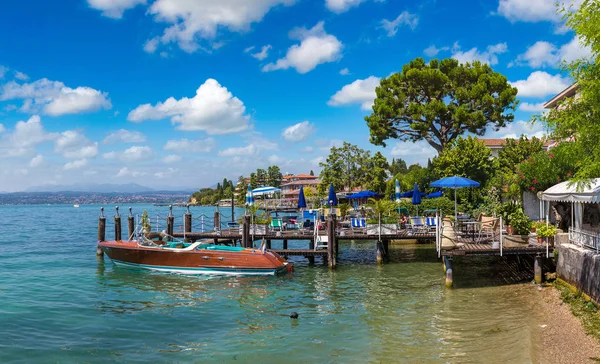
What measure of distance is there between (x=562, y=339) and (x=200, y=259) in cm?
1532

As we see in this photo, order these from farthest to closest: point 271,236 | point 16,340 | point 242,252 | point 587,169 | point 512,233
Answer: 1. point 271,236
2. point 242,252
3. point 512,233
4. point 16,340
5. point 587,169

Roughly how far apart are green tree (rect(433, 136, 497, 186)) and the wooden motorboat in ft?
55.8

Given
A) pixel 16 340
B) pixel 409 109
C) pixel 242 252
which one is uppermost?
pixel 409 109

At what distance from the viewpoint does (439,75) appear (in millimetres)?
40281

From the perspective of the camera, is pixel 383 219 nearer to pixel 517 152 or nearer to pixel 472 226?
pixel 472 226

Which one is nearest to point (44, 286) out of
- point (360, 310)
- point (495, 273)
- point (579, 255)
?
point (360, 310)

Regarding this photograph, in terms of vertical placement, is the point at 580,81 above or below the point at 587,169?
above

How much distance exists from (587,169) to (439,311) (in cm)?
607

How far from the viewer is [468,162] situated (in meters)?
34.1

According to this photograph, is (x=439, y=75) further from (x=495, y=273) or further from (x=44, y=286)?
(x=44, y=286)

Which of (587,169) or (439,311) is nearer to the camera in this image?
(587,169)

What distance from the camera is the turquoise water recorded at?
11.7m

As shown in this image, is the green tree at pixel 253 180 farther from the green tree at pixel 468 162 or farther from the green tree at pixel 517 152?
the green tree at pixel 468 162

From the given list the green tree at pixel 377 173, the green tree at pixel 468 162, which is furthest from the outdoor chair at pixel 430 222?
the green tree at pixel 377 173
